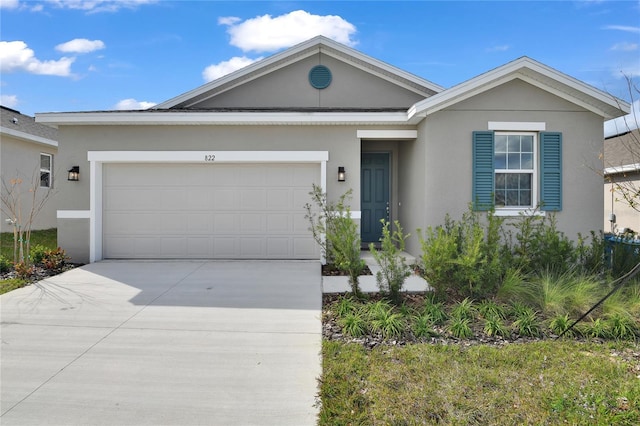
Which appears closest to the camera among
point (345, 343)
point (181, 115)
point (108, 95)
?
point (345, 343)

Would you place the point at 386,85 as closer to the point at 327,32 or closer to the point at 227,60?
the point at 327,32

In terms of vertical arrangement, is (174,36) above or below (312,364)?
above

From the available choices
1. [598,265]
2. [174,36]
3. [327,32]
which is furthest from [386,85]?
[598,265]

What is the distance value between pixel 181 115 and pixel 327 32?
529 centimetres

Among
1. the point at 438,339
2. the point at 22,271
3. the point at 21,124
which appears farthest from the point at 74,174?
the point at 438,339

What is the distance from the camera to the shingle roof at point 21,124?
1295 centimetres

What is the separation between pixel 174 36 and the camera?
35.2 ft

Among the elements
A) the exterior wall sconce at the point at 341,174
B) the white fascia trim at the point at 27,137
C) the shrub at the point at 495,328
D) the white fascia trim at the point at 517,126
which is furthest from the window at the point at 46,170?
the shrub at the point at 495,328

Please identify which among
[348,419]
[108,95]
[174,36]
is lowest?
[348,419]

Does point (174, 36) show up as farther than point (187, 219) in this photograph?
Yes

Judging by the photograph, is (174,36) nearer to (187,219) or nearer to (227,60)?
(227,60)

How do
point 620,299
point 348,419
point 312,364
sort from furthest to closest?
point 620,299
point 312,364
point 348,419

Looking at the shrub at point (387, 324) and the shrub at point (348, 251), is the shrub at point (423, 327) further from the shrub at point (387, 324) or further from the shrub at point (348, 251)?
the shrub at point (348, 251)

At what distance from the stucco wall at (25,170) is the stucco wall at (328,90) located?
7.13 meters
